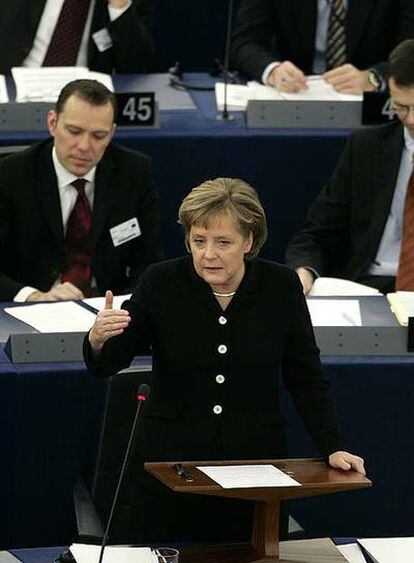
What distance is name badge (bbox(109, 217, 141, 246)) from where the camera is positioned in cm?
473

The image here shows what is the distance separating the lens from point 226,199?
3074mm

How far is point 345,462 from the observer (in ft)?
9.79

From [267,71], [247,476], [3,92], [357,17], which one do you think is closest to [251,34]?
[267,71]

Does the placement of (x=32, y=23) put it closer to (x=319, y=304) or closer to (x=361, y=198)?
(x=361, y=198)

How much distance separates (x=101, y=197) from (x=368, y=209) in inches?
33.9

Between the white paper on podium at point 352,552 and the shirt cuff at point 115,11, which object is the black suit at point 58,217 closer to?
the shirt cuff at point 115,11

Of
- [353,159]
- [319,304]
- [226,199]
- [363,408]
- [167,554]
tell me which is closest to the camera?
[167,554]

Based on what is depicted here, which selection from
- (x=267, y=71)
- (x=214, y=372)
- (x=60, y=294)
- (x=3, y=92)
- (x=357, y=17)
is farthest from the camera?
(x=357, y=17)

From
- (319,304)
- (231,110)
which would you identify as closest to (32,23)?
(231,110)

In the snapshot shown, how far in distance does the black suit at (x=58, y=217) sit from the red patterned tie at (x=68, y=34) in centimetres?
128

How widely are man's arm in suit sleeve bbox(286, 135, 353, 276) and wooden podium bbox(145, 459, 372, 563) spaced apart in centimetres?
195

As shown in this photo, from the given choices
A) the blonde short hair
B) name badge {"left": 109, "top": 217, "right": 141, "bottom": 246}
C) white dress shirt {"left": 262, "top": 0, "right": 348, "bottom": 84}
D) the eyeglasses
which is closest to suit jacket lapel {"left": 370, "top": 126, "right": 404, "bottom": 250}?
the eyeglasses

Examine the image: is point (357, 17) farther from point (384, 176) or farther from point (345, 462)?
point (345, 462)

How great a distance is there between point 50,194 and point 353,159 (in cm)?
97
